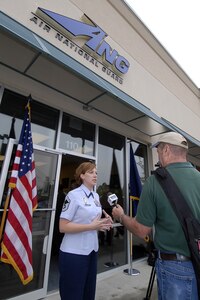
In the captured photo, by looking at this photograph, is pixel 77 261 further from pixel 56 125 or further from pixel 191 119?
pixel 191 119

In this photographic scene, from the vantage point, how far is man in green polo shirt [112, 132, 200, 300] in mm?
1281

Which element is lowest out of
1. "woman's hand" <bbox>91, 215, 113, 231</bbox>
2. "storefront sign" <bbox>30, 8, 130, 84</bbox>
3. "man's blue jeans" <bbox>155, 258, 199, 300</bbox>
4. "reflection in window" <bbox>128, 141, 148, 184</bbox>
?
"man's blue jeans" <bbox>155, 258, 199, 300</bbox>

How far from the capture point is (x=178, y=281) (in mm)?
1289

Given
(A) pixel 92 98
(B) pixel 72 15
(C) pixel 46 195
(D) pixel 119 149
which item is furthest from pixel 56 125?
(B) pixel 72 15

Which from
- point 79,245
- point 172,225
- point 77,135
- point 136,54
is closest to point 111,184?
point 77,135

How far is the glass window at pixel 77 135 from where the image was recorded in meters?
3.73

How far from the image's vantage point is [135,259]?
4.47 m

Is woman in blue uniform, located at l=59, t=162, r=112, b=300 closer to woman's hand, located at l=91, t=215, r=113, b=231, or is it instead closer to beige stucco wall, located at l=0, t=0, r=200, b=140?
woman's hand, located at l=91, t=215, r=113, b=231

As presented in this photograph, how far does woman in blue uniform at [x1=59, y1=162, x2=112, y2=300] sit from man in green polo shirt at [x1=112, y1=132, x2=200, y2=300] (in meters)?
0.55

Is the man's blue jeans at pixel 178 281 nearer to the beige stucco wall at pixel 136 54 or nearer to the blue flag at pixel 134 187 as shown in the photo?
the blue flag at pixel 134 187

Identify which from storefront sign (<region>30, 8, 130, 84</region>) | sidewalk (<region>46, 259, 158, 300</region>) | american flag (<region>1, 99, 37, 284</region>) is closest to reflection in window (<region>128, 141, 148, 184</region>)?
storefront sign (<region>30, 8, 130, 84</region>)

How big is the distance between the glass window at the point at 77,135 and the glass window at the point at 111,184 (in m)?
0.29

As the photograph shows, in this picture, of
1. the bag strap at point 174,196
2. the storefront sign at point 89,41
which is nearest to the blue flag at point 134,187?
the storefront sign at point 89,41

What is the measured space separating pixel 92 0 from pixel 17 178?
179 inches
